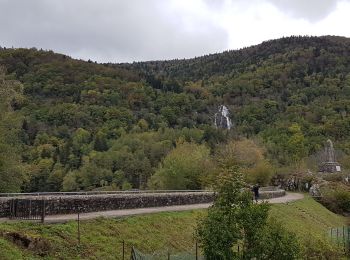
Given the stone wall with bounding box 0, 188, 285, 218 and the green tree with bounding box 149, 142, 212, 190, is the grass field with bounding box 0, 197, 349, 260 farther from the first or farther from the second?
the green tree with bounding box 149, 142, 212, 190

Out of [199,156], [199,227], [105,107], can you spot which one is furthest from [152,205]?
[105,107]

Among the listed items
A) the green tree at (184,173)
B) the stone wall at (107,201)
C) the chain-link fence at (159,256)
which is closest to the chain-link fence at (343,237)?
the stone wall at (107,201)

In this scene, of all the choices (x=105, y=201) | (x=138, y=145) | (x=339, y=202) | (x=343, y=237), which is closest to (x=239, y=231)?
(x=105, y=201)

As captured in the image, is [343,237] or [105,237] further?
[343,237]

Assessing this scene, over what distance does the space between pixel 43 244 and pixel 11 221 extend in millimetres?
3768

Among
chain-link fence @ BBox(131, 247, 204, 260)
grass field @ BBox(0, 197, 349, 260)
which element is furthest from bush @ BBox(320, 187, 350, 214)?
chain-link fence @ BBox(131, 247, 204, 260)

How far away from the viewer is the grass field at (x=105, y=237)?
762 inches

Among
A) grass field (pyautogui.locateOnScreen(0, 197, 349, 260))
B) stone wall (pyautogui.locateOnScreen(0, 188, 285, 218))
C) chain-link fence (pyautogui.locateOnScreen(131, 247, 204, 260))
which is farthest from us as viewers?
stone wall (pyautogui.locateOnScreen(0, 188, 285, 218))

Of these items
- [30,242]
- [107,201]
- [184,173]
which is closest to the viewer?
[30,242]

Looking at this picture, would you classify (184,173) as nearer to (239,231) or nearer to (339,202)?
(339,202)

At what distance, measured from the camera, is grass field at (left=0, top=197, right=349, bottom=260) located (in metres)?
19.4

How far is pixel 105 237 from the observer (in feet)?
77.3

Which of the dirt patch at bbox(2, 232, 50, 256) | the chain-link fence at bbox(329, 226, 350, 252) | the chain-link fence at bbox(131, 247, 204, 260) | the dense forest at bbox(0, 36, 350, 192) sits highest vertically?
the dense forest at bbox(0, 36, 350, 192)

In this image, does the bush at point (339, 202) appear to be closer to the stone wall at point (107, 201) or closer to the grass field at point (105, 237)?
the stone wall at point (107, 201)
